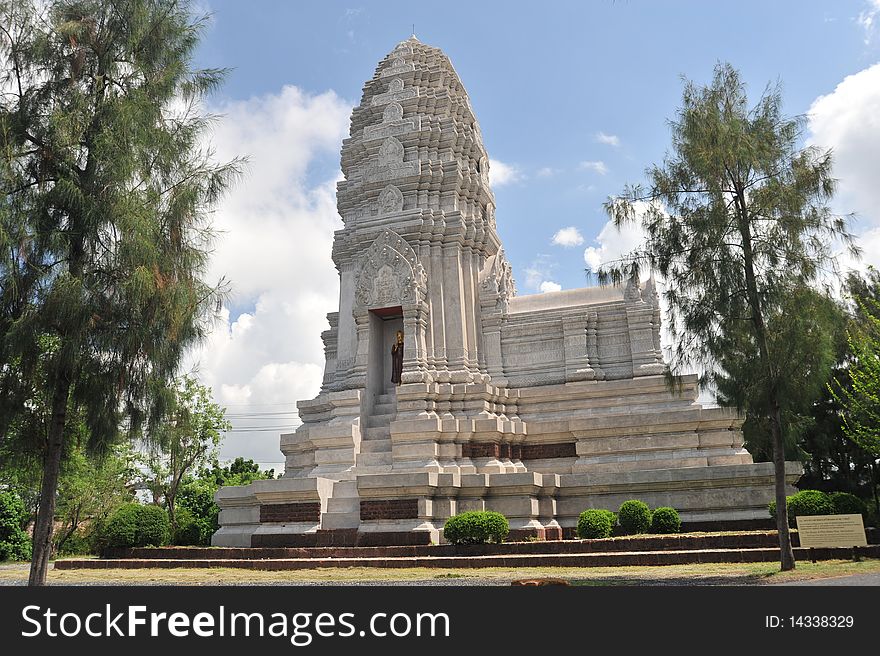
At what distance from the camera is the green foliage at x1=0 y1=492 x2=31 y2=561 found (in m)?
26.1

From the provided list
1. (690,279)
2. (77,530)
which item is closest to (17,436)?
(690,279)

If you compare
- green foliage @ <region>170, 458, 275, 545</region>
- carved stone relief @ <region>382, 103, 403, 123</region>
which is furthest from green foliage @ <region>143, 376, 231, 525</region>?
carved stone relief @ <region>382, 103, 403, 123</region>

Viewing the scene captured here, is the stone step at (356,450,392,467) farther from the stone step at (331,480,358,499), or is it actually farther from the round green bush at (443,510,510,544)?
the round green bush at (443,510,510,544)

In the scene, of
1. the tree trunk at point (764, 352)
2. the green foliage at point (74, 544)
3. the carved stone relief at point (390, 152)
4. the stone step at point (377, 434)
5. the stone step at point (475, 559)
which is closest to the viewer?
the tree trunk at point (764, 352)

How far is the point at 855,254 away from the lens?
13492mm

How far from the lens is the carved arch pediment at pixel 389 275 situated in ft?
83.6

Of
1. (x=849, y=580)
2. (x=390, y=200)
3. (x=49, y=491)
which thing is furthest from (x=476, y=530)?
(x=390, y=200)

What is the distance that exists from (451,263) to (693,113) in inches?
512

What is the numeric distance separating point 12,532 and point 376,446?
13583 mm

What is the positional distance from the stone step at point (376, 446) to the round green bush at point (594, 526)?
7.25 meters

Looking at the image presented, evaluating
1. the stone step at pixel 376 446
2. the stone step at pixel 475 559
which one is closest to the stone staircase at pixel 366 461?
the stone step at pixel 376 446

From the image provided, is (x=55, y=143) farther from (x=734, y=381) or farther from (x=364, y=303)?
(x=364, y=303)

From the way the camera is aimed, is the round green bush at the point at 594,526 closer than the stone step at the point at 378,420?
Yes

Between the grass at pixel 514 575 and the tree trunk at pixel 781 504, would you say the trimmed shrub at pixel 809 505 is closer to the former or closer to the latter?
the grass at pixel 514 575
